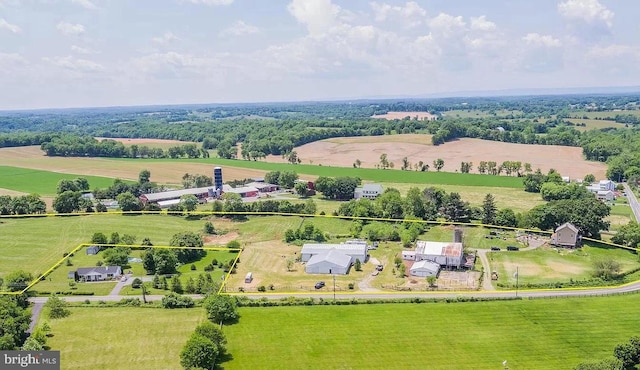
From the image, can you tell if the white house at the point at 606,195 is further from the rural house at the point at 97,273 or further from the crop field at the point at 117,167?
the rural house at the point at 97,273

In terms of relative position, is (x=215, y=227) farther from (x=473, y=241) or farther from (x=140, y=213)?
(x=473, y=241)

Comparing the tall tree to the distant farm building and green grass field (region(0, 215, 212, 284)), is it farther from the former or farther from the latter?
green grass field (region(0, 215, 212, 284))

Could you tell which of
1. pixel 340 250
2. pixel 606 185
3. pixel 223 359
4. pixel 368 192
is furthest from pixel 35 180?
pixel 606 185

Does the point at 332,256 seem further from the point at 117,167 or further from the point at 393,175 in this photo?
the point at 117,167

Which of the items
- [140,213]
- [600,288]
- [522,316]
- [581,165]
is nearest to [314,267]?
[522,316]

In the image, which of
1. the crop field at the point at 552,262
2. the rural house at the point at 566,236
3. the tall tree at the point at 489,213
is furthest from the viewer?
the tall tree at the point at 489,213

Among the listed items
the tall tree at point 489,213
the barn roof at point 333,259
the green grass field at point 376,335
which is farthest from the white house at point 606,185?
the barn roof at point 333,259
